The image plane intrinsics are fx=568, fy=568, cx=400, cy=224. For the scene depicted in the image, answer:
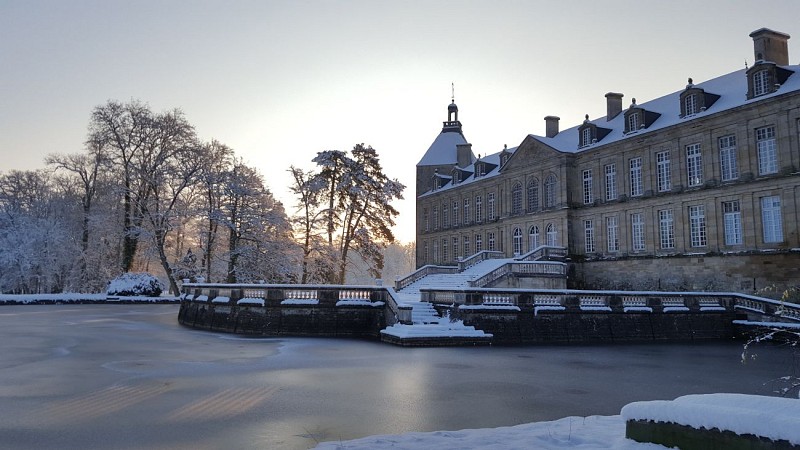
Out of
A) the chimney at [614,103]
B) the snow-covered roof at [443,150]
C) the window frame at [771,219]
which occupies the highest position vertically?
the snow-covered roof at [443,150]

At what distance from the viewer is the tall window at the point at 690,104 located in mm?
34375

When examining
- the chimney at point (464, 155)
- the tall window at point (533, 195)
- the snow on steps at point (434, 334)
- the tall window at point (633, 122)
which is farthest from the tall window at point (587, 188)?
the chimney at point (464, 155)

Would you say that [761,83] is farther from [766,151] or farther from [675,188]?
[675,188]

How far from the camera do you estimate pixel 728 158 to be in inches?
1276

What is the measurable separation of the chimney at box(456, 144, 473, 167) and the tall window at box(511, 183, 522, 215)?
16.6 m

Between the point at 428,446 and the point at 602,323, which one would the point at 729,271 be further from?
the point at 428,446

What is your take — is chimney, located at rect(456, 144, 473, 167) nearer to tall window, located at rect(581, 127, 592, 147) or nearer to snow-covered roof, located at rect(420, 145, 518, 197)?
snow-covered roof, located at rect(420, 145, 518, 197)

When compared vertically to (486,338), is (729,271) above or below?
above

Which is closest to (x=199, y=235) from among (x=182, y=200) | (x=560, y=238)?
(x=182, y=200)

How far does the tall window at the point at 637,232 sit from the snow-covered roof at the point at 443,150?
2854 cm

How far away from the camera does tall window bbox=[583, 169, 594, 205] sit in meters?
41.1

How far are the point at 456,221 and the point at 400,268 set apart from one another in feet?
272

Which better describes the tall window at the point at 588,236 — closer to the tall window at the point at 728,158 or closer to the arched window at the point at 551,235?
the arched window at the point at 551,235

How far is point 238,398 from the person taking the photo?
1001 cm
